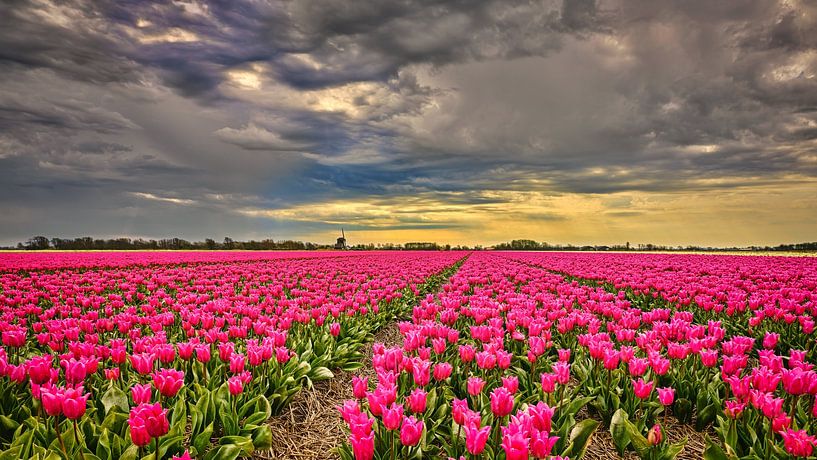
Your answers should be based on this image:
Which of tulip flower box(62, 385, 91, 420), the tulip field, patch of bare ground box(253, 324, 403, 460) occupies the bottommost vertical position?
patch of bare ground box(253, 324, 403, 460)

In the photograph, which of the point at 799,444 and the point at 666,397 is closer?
the point at 799,444

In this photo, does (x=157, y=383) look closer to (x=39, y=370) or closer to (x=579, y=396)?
(x=39, y=370)

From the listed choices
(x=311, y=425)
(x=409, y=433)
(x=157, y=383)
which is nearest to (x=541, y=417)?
(x=409, y=433)

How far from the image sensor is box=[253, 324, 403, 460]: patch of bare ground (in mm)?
4461

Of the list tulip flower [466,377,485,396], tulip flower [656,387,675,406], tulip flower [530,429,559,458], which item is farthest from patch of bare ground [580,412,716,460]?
tulip flower [530,429,559,458]

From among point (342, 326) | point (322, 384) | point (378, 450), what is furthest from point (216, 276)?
point (378, 450)

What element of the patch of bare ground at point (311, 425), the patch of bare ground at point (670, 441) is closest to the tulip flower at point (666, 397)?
the patch of bare ground at point (670, 441)

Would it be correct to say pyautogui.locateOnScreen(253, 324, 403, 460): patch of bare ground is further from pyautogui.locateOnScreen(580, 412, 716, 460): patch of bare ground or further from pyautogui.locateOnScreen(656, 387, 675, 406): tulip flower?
pyautogui.locateOnScreen(656, 387, 675, 406): tulip flower

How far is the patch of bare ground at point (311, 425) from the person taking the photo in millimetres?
4461

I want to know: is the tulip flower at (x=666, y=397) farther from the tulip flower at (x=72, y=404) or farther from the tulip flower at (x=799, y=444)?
the tulip flower at (x=72, y=404)

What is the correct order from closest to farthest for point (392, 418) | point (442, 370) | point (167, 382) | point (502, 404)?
point (392, 418), point (502, 404), point (167, 382), point (442, 370)

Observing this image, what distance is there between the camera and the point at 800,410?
4.18 meters

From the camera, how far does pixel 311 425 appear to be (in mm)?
5117

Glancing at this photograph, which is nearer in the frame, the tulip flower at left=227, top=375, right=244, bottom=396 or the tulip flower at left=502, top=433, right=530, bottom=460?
the tulip flower at left=502, top=433, right=530, bottom=460
